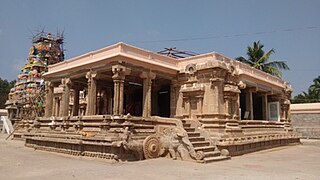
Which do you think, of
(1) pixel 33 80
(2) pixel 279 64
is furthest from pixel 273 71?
(1) pixel 33 80

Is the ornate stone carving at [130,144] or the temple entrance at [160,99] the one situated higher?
the temple entrance at [160,99]

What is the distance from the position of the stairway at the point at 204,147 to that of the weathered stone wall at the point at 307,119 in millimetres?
16681

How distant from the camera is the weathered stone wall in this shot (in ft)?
80.0

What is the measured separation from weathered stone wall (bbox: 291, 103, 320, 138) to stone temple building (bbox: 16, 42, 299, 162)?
8.76m

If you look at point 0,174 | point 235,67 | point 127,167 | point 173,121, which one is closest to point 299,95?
point 235,67

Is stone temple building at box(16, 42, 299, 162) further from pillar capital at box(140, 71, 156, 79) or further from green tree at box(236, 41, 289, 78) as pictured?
green tree at box(236, 41, 289, 78)

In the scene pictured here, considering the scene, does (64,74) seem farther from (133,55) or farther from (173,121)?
(173,121)

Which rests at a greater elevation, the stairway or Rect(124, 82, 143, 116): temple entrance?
Rect(124, 82, 143, 116): temple entrance

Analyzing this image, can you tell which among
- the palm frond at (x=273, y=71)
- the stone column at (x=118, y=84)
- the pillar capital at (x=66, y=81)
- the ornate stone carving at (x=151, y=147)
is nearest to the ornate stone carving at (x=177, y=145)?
the ornate stone carving at (x=151, y=147)

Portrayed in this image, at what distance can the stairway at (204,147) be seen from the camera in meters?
10.4

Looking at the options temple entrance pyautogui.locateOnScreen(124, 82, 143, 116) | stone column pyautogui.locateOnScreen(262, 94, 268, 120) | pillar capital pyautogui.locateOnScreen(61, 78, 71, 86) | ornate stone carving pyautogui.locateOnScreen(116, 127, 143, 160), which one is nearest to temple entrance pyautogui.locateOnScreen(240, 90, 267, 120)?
stone column pyautogui.locateOnScreen(262, 94, 268, 120)

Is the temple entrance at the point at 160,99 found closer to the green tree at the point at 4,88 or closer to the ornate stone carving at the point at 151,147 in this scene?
the ornate stone carving at the point at 151,147

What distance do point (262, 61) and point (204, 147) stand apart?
69.6 ft

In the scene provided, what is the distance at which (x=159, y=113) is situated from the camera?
1711cm
